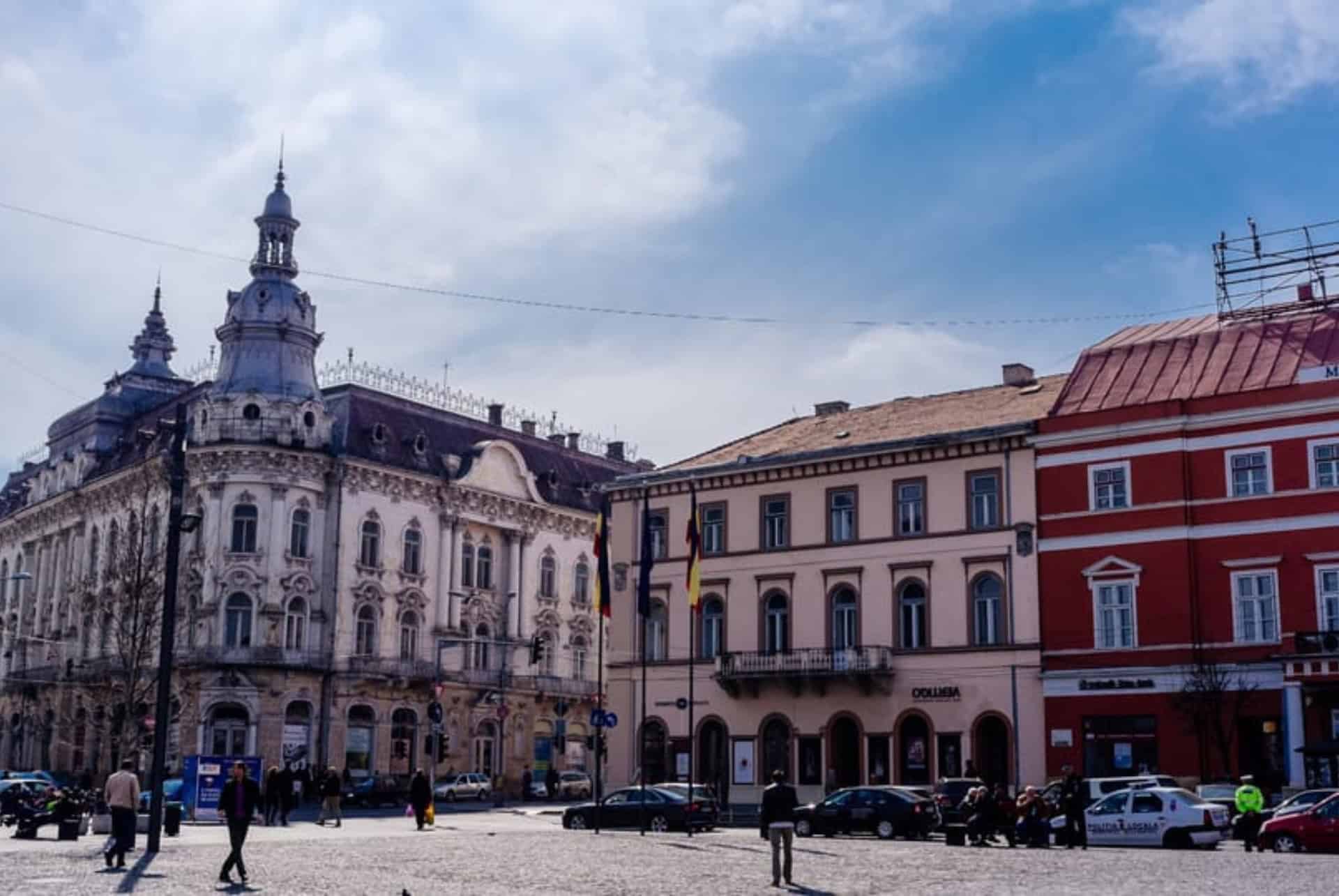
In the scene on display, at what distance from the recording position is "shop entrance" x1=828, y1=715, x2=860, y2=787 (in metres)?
50.7

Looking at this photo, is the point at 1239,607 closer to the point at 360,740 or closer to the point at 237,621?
the point at 360,740

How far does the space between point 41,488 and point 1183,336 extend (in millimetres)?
59965

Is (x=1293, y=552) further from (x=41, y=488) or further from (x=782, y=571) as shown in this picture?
(x=41, y=488)

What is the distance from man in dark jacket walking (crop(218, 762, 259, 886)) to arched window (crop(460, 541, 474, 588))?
4922 cm

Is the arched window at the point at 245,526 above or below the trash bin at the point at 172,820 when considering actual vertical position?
above

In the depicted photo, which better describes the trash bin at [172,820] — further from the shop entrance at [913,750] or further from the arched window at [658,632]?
the shop entrance at [913,750]

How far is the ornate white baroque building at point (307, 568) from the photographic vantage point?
2591 inches

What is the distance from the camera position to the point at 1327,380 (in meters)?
43.2

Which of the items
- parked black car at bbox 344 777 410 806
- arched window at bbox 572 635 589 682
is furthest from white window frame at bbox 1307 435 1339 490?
arched window at bbox 572 635 589 682

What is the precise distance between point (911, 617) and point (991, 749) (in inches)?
188

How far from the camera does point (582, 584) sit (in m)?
81.5

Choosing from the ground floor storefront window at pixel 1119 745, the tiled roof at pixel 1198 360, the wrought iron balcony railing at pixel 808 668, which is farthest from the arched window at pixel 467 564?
the ground floor storefront window at pixel 1119 745

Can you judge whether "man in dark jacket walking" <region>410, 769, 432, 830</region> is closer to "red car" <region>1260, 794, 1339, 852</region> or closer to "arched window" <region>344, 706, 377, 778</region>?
"red car" <region>1260, 794, 1339, 852</region>

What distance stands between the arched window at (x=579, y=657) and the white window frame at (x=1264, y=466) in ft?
137
